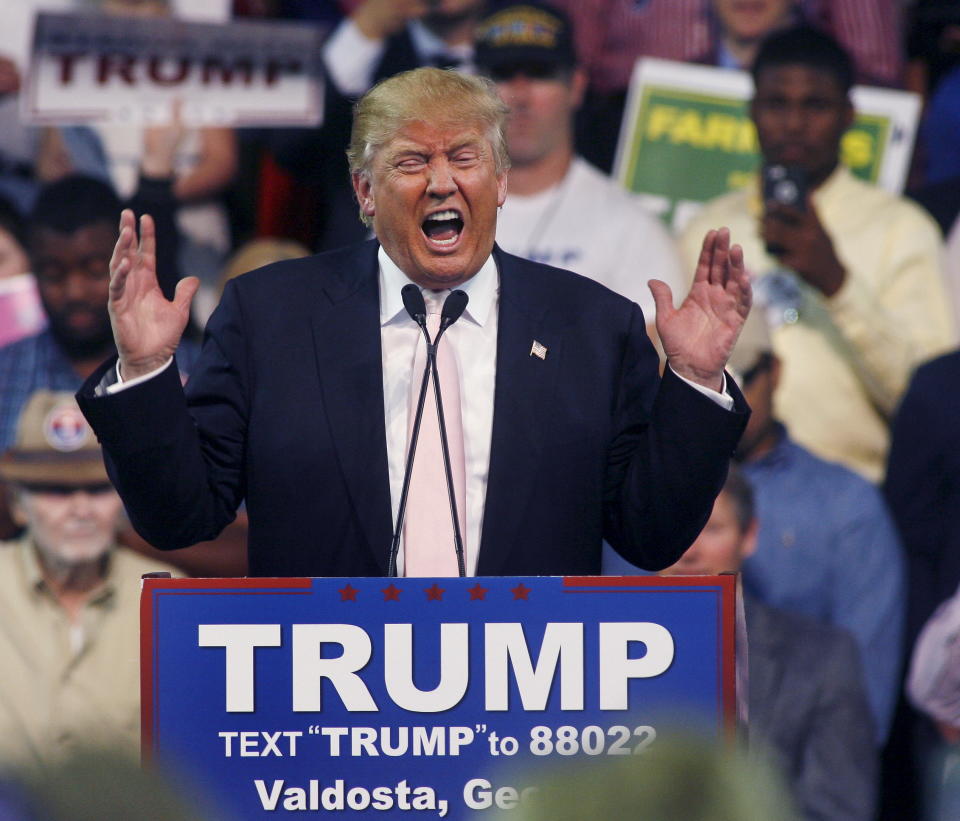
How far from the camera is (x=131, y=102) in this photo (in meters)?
5.14

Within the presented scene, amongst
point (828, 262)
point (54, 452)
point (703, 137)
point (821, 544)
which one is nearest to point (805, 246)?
point (828, 262)

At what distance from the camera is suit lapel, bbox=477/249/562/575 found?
219 centimetres

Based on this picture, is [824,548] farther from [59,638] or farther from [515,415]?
[515,415]

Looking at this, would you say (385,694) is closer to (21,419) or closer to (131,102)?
(21,419)

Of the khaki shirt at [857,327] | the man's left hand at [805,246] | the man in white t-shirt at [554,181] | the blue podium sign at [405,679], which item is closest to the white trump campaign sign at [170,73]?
the man in white t-shirt at [554,181]

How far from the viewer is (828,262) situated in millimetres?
5008

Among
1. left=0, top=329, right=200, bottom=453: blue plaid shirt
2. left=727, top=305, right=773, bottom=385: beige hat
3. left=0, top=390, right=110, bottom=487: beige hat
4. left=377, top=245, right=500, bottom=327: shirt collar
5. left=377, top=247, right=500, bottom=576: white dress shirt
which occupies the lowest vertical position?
left=0, top=390, right=110, bottom=487: beige hat

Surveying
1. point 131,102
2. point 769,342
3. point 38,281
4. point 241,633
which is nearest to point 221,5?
point 131,102

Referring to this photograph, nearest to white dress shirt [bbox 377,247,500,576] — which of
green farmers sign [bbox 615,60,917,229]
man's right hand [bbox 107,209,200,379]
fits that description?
man's right hand [bbox 107,209,200,379]

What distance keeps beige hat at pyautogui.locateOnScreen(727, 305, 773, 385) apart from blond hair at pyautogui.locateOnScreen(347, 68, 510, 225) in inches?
107

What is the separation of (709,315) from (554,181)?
2.93 metres

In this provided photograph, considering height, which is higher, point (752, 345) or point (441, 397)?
point (441, 397)

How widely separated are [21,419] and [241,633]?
3.07m

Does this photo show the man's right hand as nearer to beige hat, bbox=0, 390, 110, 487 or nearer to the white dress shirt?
the white dress shirt
